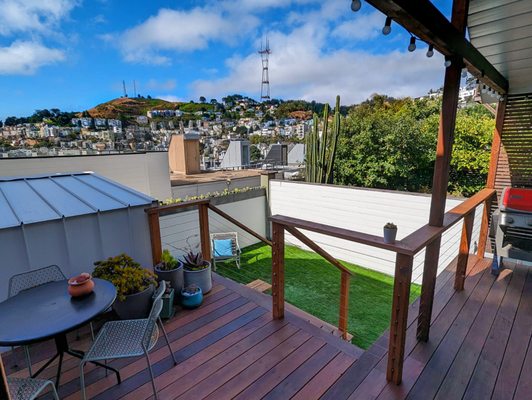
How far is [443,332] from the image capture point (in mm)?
2385

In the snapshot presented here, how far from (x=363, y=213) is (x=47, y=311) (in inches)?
251

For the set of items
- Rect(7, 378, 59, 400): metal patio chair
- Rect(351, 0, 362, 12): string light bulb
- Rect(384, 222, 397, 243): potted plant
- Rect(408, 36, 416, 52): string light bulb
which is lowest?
Rect(7, 378, 59, 400): metal patio chair

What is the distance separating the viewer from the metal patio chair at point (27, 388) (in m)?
1.35

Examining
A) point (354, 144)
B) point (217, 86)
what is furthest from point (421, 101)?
point (217, 86)

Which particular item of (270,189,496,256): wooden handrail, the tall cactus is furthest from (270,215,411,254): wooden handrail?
the tall cactus

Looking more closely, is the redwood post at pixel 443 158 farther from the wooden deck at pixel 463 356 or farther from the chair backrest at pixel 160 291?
the chair backrest at pixel 160 291

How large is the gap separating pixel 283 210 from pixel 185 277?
5522 millimetres

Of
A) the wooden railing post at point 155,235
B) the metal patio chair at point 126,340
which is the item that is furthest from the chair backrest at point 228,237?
the metal patio chair at point 126,340

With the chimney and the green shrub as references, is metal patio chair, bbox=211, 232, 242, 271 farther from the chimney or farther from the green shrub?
the chimney

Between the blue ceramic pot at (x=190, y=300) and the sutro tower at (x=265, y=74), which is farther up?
the sutro tower at (x=265, y=74)

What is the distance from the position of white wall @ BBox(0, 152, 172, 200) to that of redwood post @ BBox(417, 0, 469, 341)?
29.0 feet

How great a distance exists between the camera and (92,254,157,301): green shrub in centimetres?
241

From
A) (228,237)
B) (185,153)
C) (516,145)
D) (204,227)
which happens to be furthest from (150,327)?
(185,153)

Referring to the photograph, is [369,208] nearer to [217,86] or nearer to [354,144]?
[354,144]
